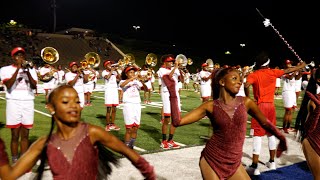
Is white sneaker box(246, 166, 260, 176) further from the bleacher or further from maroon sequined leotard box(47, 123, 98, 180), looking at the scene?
the bleacher

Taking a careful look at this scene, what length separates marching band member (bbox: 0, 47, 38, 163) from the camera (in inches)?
241

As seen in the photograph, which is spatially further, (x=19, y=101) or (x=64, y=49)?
(x=64, y=49)

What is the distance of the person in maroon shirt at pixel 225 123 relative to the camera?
Answer: 364 cm

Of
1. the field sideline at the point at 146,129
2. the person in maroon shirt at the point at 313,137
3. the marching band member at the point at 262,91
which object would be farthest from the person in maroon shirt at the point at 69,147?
the field sideline at the point at 146,129

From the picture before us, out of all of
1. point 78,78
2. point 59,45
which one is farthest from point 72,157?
point 59,45

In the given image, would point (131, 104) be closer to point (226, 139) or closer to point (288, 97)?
point (226, 139)

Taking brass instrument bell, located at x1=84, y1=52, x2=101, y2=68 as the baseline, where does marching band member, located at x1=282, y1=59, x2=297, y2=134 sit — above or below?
below

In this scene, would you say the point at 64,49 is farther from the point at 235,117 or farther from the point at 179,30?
the point at 235,117

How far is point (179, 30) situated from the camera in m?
71.8

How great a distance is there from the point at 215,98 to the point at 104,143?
1754 millimetres

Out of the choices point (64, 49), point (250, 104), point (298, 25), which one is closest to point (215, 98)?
point (250, 104)

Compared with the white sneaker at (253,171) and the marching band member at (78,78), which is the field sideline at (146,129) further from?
the white sneaker at (253,171)

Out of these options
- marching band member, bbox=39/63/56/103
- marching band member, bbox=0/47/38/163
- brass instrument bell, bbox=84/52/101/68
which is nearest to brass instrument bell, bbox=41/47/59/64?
marching band member, bbox=39/63/56/103

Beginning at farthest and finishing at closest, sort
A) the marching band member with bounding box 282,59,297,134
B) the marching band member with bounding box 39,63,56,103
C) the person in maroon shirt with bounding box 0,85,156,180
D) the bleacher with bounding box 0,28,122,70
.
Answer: the bleacher with bounding box 0,28,122,70, the marching band member with bounding box 39,63,56,103, the marching band member with bounding box 282,59,297,134, the person in maroon shirt with bounding box 0,85,156,180
